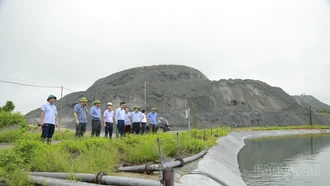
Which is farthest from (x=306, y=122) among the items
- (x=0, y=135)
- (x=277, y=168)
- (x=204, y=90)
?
(x=0, y=135)

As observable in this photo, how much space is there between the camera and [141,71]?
71000 millimetres

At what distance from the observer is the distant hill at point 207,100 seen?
49844 mm

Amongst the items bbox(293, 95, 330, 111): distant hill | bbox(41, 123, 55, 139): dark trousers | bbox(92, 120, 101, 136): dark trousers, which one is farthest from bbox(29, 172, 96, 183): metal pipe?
bbox(293, 95, 330, 111): distant hill

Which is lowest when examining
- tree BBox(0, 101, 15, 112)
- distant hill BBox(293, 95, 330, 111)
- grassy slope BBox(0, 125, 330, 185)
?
grassy slope BBox(0, 125, 330, 185)

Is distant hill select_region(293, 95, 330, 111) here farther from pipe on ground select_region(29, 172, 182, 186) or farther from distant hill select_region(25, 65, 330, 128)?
pipe on ground select_region(29, 172, 182, 186)

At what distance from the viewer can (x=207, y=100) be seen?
56250mm

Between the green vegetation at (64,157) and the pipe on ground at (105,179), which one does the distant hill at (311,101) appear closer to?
the green vegetation at (64,157)

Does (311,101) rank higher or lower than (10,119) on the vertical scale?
higher

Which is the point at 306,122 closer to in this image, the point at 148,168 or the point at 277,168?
the point at 277,168

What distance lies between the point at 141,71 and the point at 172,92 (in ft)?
51.2

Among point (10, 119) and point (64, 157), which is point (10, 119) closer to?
point (10, 119)

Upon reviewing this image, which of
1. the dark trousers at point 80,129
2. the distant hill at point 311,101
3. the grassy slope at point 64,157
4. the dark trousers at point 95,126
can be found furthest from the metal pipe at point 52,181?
the distant hill at point 311,101

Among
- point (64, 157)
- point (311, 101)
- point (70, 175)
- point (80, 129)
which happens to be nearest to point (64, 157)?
point (64, 157)

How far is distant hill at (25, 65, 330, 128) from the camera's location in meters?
49.8
